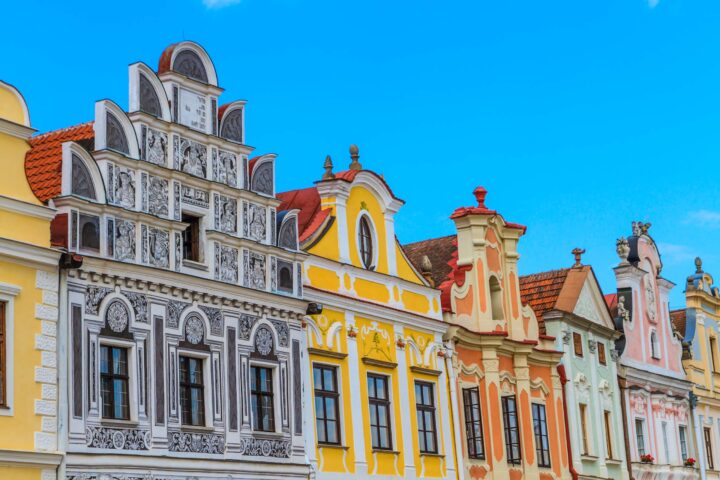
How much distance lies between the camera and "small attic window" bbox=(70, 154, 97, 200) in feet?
84.1

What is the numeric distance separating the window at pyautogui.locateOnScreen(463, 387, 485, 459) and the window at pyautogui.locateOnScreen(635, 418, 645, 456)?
12600 millimetres

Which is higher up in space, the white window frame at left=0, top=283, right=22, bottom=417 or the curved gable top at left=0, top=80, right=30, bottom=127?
the curved gable top at left=0, top=80, right=30, bottom=127

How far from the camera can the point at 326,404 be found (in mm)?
31969

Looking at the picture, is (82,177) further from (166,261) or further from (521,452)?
(521,452)

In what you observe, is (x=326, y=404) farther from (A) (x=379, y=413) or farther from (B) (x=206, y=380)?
(B) (x=206, y=380)

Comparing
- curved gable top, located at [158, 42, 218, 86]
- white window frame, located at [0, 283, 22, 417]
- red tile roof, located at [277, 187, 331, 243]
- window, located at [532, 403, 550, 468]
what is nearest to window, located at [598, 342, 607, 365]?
window, located at [532, 403, 550, 468]

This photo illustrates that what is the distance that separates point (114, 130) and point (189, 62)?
3.22 m

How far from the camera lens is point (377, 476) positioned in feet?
108

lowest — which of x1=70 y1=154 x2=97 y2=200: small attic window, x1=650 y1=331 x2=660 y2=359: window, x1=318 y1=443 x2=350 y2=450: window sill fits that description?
x1=318 y1=443 x2=350 y2=450: window sill

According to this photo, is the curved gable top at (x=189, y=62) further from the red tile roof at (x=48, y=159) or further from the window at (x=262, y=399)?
the window at (x=262, y=399)

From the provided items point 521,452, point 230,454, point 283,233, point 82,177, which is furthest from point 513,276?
point 82,177

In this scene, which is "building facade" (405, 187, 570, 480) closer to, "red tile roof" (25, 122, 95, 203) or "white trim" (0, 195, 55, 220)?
"red tile roof" (25, 122, 95, 203)

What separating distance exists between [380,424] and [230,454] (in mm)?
6448

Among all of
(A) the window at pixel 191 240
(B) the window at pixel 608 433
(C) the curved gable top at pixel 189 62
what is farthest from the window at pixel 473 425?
(C) the curved gable top at pixel 189 62
